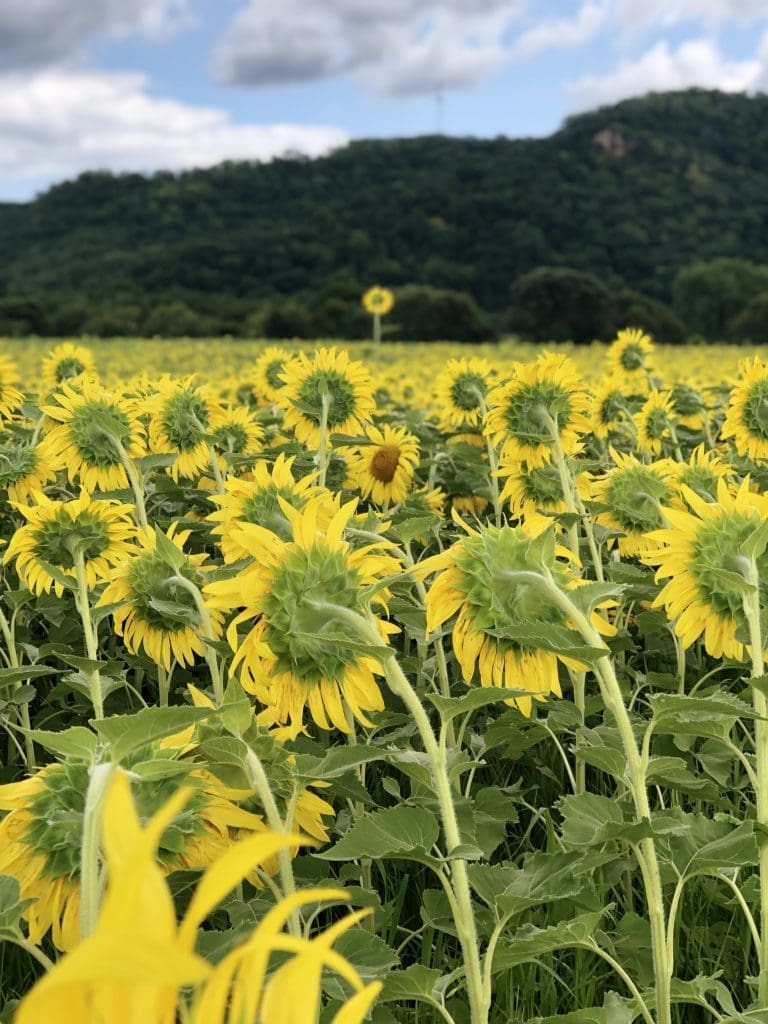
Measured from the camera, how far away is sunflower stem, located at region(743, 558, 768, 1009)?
1267 millimetres

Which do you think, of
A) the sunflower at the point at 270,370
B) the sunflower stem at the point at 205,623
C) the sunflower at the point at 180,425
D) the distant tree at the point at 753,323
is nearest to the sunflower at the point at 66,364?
the sunflower at the point at 270,370

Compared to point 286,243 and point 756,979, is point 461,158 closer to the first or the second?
point 286,243

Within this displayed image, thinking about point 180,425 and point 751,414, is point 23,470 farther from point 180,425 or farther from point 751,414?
point 751,414

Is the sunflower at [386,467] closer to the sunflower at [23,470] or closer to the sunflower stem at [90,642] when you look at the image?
the sunflower at [23,470]

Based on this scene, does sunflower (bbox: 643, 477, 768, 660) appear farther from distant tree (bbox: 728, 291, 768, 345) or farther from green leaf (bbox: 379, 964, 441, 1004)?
distant tree (bbox: 728, 291, 768, 345)

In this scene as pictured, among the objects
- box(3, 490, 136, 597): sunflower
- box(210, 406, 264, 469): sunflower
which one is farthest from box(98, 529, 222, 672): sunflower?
box(210, 406, 264, 469): sunflower

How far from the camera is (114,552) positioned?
215 centimetres

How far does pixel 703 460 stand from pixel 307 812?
4.42 ft

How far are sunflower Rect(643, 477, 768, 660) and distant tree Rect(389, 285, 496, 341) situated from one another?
1273 inches

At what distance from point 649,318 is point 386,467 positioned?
3533 cm

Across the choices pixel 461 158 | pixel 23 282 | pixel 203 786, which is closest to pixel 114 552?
pixel 203 786

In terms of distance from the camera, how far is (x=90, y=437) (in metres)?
2.62

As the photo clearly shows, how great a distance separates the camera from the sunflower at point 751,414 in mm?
2807

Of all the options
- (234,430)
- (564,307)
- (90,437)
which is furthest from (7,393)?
(564,307)
